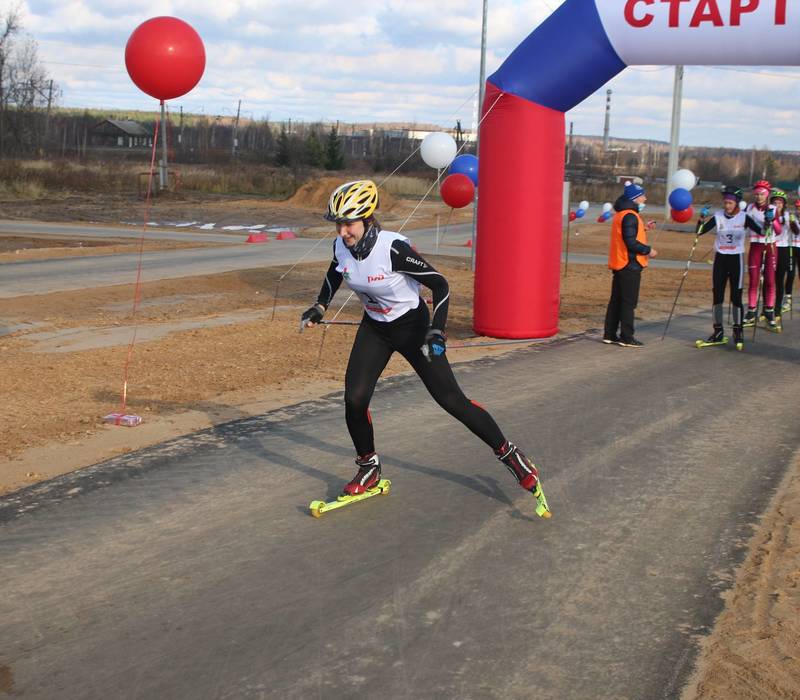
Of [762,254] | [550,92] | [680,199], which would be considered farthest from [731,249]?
[680,199]

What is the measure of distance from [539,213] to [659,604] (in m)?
8.59

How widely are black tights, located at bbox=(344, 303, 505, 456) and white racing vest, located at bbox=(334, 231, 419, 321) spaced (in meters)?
0.07

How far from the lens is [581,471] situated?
288 inches

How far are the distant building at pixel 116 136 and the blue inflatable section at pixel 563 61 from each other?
10288 centimetres

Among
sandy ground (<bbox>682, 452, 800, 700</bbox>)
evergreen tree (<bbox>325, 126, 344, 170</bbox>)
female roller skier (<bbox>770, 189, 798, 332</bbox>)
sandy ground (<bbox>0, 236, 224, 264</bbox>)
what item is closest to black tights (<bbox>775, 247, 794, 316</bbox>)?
female roller skier (<bbox>770, 189, 798, 332</bbox>)

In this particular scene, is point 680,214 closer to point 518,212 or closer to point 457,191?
point 457,191

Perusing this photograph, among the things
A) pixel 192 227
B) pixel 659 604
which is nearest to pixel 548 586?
pixel 659 604

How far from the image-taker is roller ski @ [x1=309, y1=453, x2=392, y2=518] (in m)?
6.41

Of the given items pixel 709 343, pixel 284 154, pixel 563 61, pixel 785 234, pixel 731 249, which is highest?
pixel 284 154

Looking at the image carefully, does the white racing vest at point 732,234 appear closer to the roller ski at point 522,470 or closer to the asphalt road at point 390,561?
the asphalt road at point 390,561

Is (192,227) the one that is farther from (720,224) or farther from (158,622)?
(158,622)

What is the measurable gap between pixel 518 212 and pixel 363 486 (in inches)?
283

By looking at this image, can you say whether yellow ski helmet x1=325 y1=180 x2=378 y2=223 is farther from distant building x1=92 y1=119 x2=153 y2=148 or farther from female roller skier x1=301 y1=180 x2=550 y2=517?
distant building x1=92 y1=119 x2=153 y2=148

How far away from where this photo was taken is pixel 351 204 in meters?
5.90
